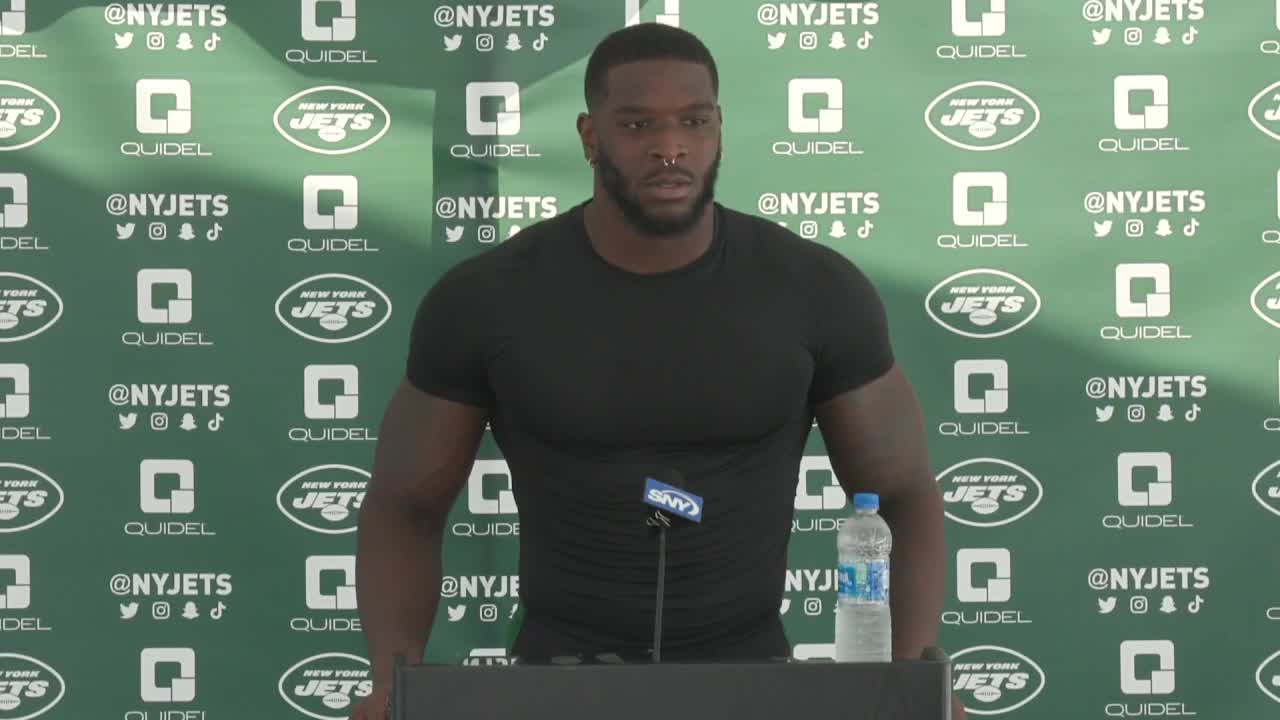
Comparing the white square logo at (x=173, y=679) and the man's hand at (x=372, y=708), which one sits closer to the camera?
the man's hand at (x=372, y=708)

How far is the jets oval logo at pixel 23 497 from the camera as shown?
3.19 metres

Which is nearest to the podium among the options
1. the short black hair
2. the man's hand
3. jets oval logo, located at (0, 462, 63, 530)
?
the man's hand

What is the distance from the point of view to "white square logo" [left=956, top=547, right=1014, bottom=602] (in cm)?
323

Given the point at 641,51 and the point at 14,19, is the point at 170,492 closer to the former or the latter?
the point at 14,19

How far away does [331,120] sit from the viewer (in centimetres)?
323

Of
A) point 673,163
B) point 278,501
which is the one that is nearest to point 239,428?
point 278,501

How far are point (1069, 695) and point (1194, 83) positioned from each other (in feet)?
4.37

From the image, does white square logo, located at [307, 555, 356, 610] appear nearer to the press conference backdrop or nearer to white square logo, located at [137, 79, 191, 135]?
the press conference backdrop

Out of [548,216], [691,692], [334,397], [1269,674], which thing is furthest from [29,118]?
[1269,674]

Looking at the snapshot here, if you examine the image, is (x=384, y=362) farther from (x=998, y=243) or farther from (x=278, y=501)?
(x=998, y=243)

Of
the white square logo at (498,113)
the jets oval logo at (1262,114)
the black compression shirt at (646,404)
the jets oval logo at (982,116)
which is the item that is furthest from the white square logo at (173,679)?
the jets oval logo at (1262,114)

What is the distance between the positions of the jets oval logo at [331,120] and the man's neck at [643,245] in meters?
1.44

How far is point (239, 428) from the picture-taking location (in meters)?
3.22

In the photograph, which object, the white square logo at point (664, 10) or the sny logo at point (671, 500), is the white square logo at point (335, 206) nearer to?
the white square logo at point (664, 10)
